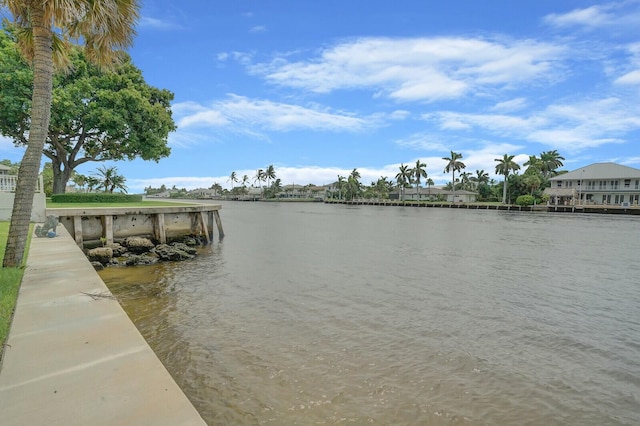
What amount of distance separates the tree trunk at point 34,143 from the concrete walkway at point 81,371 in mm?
2569

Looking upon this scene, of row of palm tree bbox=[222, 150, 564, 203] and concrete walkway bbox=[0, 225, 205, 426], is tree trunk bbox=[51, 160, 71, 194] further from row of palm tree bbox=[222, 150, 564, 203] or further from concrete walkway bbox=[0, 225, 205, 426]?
row of palm tree bbox=[222, 150, 564, 203]

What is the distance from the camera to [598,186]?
241ft

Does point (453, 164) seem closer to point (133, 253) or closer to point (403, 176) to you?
point (403, 176)

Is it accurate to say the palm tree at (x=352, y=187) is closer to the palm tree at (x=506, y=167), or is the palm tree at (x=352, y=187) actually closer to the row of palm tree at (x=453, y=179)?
the row of palm tree at (x=453, y=179)

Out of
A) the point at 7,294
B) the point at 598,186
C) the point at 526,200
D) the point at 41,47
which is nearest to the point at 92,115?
the point at 41,47

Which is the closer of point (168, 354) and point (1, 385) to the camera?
point (1, 385)

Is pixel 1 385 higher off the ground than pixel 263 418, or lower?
higher

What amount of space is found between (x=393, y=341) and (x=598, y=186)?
85.9 meters

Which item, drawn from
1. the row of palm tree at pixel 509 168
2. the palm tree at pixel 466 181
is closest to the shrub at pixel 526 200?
the row of palm tree at pixel 509 168

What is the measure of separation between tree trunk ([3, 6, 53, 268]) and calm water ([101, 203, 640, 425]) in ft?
9.41

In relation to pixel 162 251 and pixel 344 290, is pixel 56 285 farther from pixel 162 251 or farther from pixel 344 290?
pixel 162 251

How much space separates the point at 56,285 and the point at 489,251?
21231mm

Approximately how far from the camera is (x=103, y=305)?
574 centimetres

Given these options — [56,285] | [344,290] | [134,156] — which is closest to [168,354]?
[56,285]
